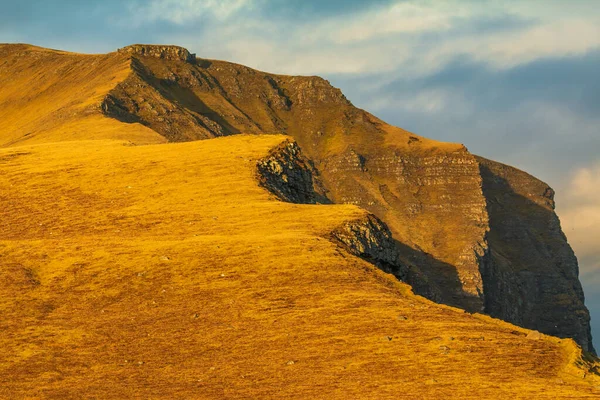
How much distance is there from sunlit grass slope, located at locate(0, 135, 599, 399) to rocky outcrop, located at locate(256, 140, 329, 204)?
27.5 ft

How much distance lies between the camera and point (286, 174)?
89812 mm

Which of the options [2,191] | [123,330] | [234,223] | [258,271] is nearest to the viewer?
[123,330]

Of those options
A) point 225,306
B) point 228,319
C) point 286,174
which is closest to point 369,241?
point 225,306

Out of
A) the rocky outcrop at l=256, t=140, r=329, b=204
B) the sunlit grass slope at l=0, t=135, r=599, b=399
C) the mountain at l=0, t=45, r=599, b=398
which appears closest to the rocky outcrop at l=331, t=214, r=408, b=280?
the mountain at l=0, t=45, r=599, b=398

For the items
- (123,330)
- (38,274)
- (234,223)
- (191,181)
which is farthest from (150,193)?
(123,330)

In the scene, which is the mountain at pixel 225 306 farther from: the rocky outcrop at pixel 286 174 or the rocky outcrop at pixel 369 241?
the rocky outcrop at pixel 286 174

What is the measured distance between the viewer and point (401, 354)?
43219 mm

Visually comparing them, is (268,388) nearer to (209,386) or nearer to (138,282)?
(209,386)

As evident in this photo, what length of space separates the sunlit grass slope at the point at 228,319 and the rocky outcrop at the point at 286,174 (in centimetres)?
837

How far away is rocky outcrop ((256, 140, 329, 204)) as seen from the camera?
85.9 m

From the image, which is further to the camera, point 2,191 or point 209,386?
point 2,191

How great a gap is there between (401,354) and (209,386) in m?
9.56

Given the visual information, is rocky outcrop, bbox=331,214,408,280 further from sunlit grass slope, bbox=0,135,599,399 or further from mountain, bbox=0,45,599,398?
sunlit grass slope, bbox=0,135,599,399

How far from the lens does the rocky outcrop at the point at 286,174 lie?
85.9 metres
